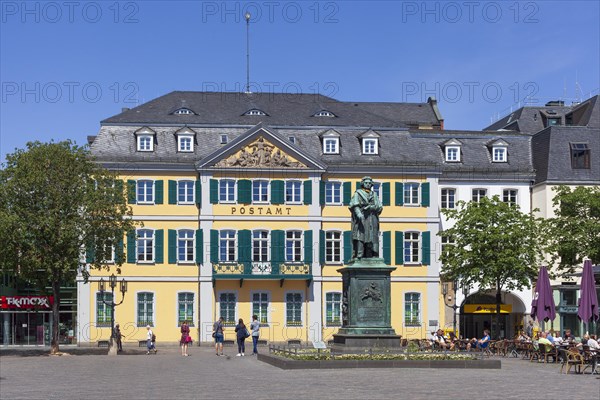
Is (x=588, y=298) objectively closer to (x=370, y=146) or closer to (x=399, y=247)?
(x=399, y=247)

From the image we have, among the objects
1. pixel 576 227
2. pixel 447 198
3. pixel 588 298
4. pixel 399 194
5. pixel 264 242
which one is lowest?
pixel 588 298

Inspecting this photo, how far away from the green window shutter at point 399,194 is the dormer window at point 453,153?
4.15 m

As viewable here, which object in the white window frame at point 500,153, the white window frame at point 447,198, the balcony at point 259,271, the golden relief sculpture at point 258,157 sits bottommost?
the balcony at point 259,271

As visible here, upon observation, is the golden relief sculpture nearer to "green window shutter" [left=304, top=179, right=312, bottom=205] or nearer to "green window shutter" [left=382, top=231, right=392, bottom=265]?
"green window shutter" [left=304, top=179, right=312, bottom=205]

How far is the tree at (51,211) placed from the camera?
46656 mm

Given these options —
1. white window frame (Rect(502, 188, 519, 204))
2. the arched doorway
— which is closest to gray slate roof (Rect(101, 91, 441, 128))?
white window frame (Rect(502, 188, 519, 204))

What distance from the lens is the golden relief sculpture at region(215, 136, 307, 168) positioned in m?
62.2

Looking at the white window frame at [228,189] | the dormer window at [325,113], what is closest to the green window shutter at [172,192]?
the white window frame at [228,189]

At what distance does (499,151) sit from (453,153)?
2917 millimetres

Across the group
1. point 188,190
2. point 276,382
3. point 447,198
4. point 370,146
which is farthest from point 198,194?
point 276,382

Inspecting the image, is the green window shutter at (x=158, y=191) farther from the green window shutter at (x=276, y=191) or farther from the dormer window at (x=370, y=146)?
the dormer window at (x=370, y=146)

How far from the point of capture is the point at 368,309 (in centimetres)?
3528

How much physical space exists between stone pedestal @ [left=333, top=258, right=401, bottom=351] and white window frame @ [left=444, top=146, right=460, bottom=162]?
3177 cm

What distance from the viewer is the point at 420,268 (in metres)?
63.9
